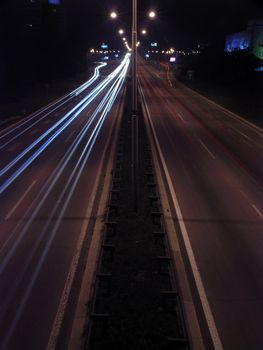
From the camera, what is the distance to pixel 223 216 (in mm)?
16266

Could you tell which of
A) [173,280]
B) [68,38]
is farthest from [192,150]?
[68,38]

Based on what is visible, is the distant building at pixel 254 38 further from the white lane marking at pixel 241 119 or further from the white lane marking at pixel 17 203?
the white lane marking at pixel 17 203

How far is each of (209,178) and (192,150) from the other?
6.66 meters

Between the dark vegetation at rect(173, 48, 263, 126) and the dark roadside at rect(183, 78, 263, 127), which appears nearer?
the dark roadside at rect(183, 78, 263, 127)

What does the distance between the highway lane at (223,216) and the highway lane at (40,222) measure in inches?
152

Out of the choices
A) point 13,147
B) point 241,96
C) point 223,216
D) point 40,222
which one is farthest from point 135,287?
point 241,96

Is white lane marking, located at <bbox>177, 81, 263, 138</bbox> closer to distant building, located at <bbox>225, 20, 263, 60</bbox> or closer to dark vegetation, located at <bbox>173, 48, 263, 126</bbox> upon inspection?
dark vegetation, located at <bbox>173, 48, 263, 126</bbox>

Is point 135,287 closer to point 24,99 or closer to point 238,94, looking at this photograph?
point 24,99

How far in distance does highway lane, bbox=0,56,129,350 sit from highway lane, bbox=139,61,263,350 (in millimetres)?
3853

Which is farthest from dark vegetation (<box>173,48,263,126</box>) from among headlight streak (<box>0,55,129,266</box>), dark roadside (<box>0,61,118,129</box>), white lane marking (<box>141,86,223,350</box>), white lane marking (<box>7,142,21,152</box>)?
white lane marking (<box>141,86,223,350</box>)

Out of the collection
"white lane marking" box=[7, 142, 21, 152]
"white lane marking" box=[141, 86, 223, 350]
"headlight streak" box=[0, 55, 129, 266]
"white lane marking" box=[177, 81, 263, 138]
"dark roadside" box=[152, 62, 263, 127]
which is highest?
"white lane marking" box=[141, 86, 223, 350]

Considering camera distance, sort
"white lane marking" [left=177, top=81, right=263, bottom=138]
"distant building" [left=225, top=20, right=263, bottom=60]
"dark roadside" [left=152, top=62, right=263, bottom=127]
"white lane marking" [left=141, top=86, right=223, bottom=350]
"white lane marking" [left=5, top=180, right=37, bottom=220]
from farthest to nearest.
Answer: "distant building" [left=225, top=20, right=263, bottom=60] → "dark roadside" [left=152, top=62, right=263, bottom=127] → "white lane marking" [left=177, top=81, right=263, bottom=138] → "white lane marking" [left=5, top=180, right=37, bottom=220] → "white lane marking" [left=141, top=86, right=223, bottom=350]

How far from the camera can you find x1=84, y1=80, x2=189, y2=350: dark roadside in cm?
857

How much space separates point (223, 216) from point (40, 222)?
6.96m
